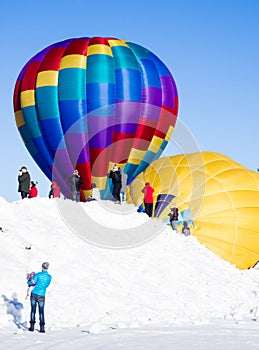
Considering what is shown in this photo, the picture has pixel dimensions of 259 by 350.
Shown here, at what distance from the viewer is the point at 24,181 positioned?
20.6 meters

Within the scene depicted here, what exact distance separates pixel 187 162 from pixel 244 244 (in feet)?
14.3

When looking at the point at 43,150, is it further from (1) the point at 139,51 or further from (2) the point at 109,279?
(2) the point at 109,279

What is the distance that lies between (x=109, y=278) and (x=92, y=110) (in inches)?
469

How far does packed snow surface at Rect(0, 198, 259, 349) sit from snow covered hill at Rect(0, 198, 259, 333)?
0.07 feet

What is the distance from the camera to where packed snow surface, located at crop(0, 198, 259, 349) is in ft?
41.9

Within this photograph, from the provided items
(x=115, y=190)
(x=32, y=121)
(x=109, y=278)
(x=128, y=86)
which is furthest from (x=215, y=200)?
(x=109, y=278)

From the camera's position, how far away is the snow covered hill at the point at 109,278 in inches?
507

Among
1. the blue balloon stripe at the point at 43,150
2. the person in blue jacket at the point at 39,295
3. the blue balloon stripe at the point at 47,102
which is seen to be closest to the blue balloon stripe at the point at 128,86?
the blue balloon stripe at the point at 47,102

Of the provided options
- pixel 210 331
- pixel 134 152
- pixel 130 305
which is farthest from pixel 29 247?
pixel 134 152

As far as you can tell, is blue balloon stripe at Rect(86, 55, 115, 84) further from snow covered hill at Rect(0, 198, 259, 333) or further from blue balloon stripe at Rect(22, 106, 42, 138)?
snow covered hill at Rect(0, 198, 259, 333)

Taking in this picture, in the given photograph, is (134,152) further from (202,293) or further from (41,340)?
(41,340)

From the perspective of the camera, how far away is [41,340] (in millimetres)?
10406

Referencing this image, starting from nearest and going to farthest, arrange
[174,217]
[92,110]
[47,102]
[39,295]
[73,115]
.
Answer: [39,295]
[174,217]
[73,115]
[92,110]
[47,102]

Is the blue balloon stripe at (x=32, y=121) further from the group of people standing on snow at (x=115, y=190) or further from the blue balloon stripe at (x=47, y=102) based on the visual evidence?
the group of people standing on snow at (x=115, y=190)
